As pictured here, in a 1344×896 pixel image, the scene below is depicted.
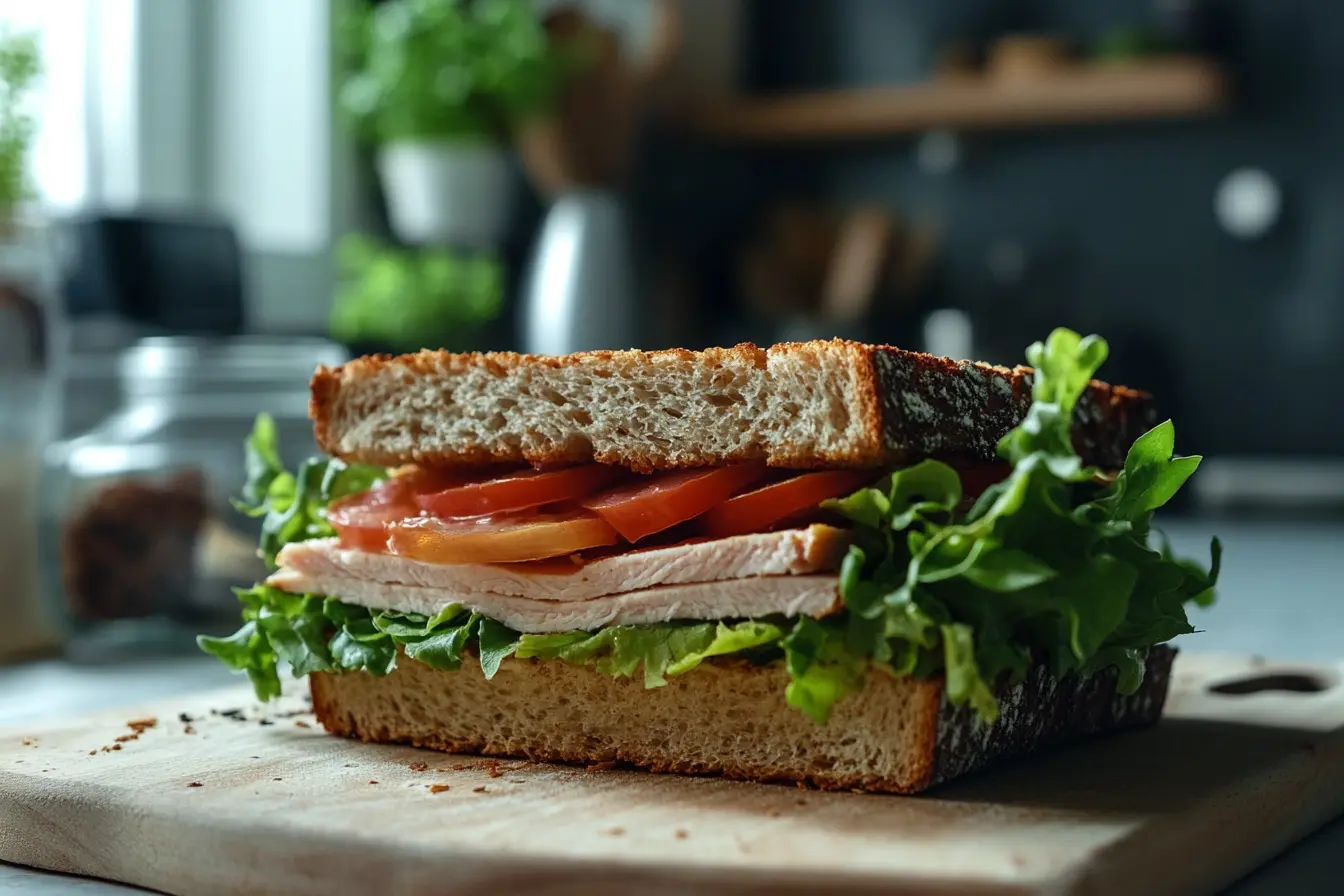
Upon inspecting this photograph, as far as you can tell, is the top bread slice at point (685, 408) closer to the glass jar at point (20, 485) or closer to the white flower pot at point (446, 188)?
the glass jar at point (20, 485)

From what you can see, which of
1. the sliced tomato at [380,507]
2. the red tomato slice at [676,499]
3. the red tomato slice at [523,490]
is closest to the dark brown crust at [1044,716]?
the red tomato slice at [676,499]

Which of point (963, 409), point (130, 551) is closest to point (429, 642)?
point (963, 409)

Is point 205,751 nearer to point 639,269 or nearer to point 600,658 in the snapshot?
point 600,658

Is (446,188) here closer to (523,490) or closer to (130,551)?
(130,551)

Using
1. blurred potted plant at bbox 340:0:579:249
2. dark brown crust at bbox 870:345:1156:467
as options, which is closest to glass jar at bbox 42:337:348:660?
dark brown crust at bbox 870:345:1156:467

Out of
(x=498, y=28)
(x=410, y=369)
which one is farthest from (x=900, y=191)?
(x=410, y=369)

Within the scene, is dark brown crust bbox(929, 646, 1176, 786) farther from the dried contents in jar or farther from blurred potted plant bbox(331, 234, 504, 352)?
blurred potted plant bbox(331, 234, 504, 352)
